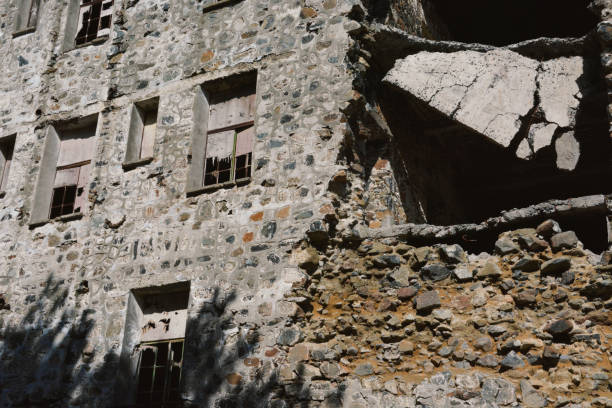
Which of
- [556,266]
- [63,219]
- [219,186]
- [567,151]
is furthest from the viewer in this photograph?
[63,219]

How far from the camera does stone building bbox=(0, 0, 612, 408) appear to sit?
741cm

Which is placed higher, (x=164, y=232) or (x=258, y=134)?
(x=258, y=134)

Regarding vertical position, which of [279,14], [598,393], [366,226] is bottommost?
[598,393]

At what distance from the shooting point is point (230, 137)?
9859mm

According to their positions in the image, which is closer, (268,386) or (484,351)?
(484,351)

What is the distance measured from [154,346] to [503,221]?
15.0ft

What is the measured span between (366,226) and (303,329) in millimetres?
1601

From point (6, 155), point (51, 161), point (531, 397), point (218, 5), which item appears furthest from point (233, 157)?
point (531, 397)

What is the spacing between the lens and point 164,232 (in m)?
9.34

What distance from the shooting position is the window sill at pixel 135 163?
9.97 meters

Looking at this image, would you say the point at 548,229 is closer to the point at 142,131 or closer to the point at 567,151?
the point at 567,151

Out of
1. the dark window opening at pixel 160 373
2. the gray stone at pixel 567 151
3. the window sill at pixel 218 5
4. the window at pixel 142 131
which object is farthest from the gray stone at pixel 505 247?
the window sill at pixel 218 5

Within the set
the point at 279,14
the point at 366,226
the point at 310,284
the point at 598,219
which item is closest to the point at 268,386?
the point at 310,284

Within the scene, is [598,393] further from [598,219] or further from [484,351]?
[598,219]
